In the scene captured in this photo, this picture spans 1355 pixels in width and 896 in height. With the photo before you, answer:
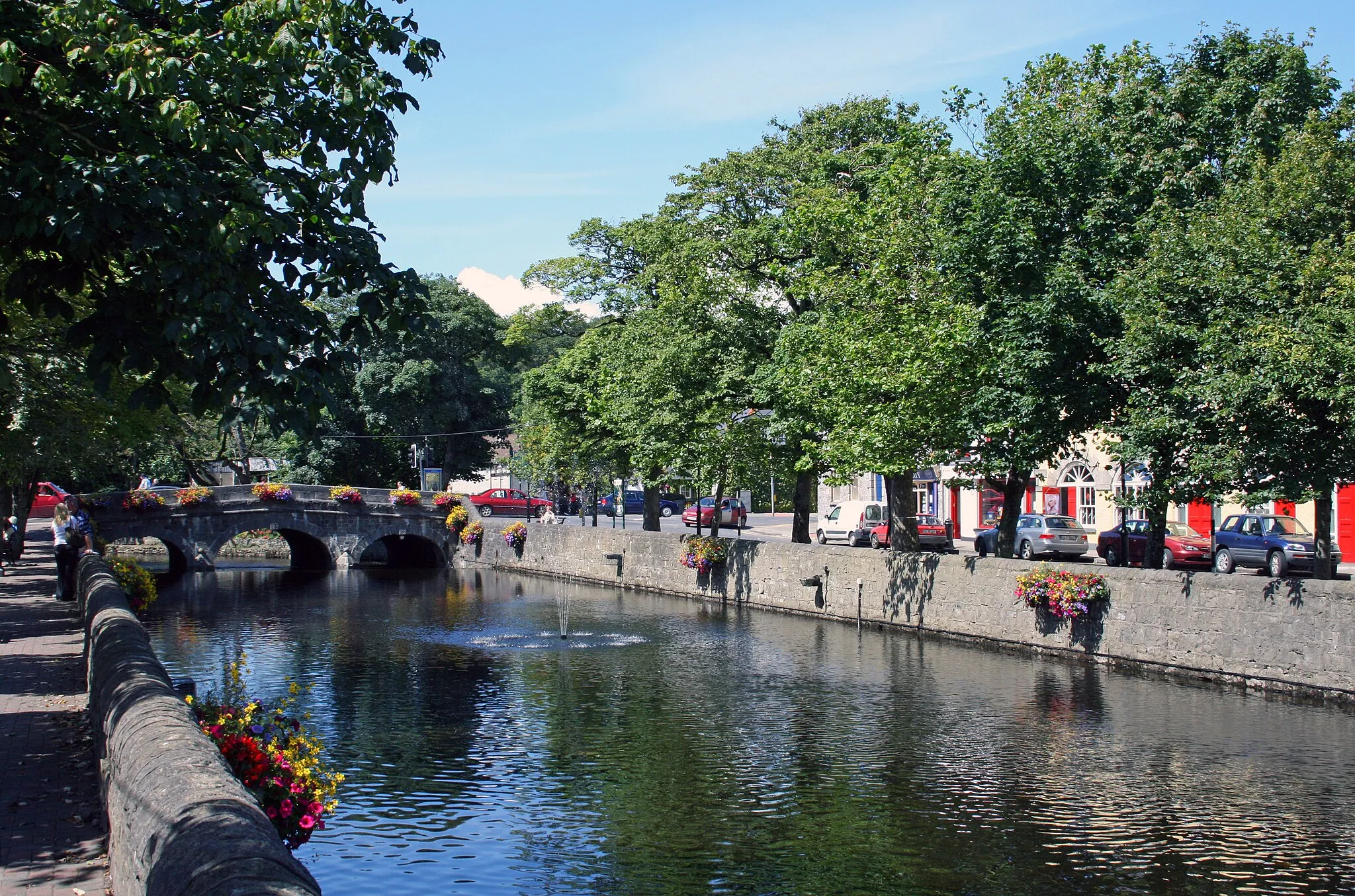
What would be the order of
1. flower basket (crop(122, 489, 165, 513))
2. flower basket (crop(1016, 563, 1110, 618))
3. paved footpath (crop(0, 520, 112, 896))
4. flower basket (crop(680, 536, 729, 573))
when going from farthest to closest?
flower basket (crop(122, 489, 165, 513)), flower basket (crop(680, 536, 729, 573)), flower basket (crop(1016, 563, 1110, 618)), paved footpath (crop(0, 520, 112, 896))

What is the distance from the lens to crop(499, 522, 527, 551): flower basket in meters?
48.9

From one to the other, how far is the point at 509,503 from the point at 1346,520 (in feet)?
160

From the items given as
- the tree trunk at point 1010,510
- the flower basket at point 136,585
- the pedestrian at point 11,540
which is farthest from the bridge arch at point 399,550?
the tree trunk at point 1010,510

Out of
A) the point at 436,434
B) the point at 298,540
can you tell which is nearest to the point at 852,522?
the point at 298,540

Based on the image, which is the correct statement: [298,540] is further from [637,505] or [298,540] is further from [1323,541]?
[1323,541]

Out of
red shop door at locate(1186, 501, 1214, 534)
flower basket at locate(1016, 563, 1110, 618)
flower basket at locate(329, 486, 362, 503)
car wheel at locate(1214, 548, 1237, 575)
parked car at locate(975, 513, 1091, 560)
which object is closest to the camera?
flower basket at locate(1016, 563, 1110, 618)

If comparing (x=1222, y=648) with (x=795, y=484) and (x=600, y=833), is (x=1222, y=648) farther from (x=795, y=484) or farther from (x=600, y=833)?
(x=795, y=484)

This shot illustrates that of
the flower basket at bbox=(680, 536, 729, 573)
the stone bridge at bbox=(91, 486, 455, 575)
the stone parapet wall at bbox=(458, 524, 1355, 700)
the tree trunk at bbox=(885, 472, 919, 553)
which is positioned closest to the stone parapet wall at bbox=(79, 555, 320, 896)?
the stone parapet wall at bbox=(458, 524, 1355, 700)

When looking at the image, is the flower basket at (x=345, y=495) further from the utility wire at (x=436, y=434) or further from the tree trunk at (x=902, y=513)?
the tree trunk at (x=902, y=513)

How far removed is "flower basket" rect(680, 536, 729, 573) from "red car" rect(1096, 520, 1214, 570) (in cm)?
1037

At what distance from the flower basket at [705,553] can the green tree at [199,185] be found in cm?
2599

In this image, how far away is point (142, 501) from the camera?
45.2m

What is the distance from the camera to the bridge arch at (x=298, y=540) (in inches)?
1898

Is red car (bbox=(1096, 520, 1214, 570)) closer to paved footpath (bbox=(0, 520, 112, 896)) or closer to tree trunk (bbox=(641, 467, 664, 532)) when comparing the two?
tree trunk (bbox=(641, 467, 664, 532))
